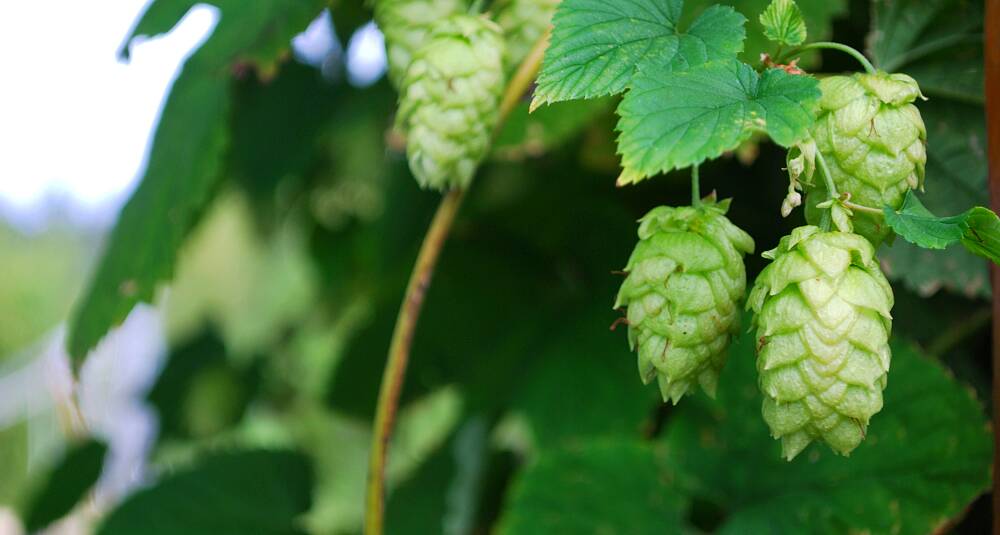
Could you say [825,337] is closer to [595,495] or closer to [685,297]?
[685,297]

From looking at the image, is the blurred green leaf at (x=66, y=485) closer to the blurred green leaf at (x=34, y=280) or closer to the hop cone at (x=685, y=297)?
the hop cone at (x=685, y=297)

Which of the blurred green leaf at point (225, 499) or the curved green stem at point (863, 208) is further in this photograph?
the blurred green leaf at point (225, 499)

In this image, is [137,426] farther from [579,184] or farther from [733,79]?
[733,79]

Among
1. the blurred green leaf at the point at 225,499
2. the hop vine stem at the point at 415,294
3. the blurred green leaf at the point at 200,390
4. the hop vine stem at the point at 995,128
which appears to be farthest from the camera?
the blurred green leaf at the point at 200,390

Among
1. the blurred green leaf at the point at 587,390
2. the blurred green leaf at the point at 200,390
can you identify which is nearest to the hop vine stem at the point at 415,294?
the blurred green leaf at the point at 587,390

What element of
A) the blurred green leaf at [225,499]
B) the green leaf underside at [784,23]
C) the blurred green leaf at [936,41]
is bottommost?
the blurred green leaf at [225,499]

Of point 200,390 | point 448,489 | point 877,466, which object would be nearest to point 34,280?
point 200,390

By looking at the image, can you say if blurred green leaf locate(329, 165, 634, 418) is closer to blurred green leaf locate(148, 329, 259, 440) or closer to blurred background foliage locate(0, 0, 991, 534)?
blurred background foliage locate(0, 0, 991, 534)
